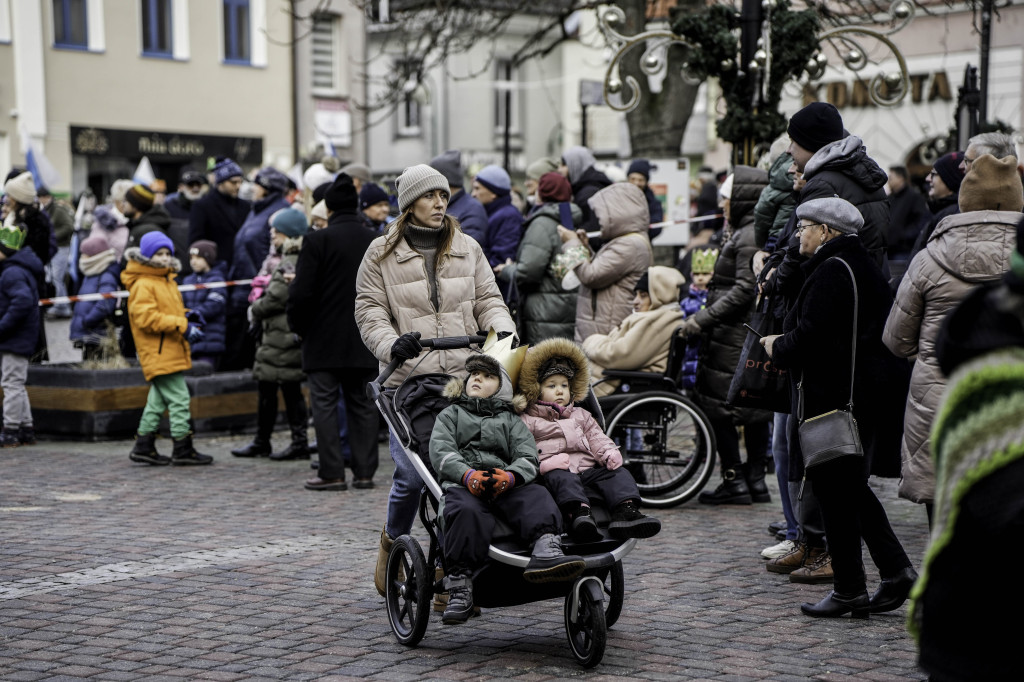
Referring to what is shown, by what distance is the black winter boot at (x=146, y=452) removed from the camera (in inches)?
434

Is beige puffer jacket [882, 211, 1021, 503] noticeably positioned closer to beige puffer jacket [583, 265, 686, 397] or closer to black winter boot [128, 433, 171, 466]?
beige puffer jacket [583, 265, 686, 397]

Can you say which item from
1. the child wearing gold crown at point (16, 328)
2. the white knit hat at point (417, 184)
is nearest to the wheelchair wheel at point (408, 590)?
the white knit hat at point (417, 184)

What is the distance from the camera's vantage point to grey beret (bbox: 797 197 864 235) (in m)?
6.36

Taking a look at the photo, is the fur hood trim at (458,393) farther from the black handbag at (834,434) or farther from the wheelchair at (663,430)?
the wheelchair at (663,430)

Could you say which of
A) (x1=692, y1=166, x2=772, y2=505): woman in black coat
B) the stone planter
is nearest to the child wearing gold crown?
the stone planter

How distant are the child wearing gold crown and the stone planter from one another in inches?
10.2

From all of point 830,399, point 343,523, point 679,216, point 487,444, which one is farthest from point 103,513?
point 679,216

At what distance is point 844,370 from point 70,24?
28660mm

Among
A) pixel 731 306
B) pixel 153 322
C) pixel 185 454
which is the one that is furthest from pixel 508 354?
pixel 185 454

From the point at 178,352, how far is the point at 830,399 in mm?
6057

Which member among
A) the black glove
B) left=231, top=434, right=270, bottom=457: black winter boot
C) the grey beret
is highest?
the grey beret

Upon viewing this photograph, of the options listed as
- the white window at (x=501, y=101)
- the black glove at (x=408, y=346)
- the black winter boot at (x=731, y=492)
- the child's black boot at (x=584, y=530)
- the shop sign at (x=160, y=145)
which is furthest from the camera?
the white window at (x=501, y=101)

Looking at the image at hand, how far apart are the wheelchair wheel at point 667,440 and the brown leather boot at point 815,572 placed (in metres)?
2.01

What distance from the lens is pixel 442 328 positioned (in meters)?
6.76
